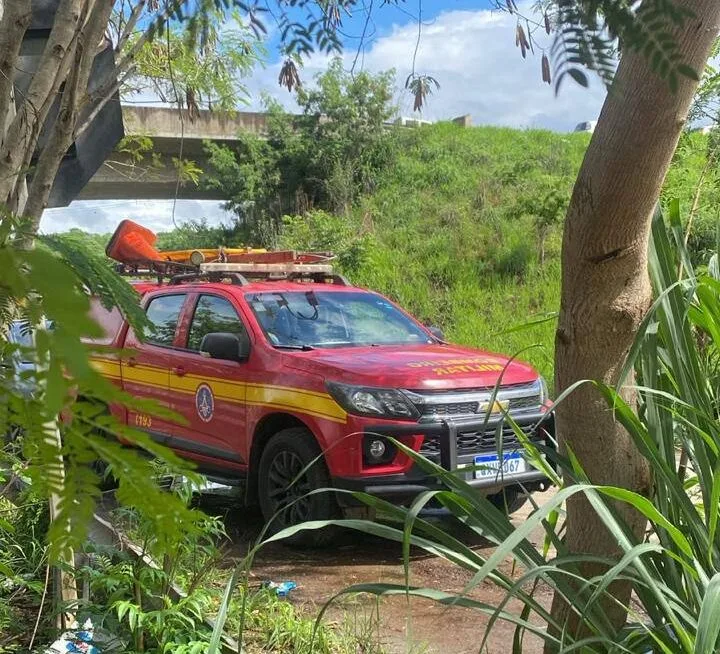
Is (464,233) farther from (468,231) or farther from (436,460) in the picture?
(436,460)

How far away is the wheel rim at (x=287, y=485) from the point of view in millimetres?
5645

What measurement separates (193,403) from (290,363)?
110 centimetres

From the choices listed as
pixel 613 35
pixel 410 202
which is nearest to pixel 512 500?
pixel 613 35

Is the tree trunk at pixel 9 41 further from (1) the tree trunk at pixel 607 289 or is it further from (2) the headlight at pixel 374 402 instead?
(2) the headlight at pixel 374 402

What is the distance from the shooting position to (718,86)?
22.4ft

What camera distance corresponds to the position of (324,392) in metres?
5.54

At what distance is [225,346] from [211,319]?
27.5 inches

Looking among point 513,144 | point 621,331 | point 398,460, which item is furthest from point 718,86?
point 513,144

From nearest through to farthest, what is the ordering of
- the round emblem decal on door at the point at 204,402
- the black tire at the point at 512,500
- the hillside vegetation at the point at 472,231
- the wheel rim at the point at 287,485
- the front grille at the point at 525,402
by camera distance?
the wheel rim at the point at 287,485, the front grille at the point at 525,402, the black tire at the point at 512,500, the round emblem decal on door at the point at 204,402, the hillside vegetation at the point at 472,231

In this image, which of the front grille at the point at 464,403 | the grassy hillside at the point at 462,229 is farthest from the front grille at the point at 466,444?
the grassy hillside at the point at 462,229

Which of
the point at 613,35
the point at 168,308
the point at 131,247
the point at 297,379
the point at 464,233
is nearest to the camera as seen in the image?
the point at 613,35

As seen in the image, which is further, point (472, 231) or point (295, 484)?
point (472, 231)

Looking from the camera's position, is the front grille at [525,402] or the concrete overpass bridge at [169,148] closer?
the front grille at [525,402]

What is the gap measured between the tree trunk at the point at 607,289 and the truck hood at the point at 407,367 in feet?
9.22
